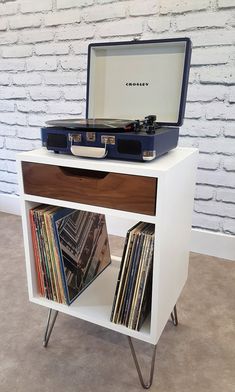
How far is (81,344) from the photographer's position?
0.99 m

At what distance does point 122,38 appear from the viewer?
1.44 m

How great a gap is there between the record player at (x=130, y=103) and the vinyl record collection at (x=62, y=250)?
0.18m

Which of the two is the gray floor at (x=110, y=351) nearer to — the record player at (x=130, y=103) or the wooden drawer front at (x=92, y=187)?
the wooden drawer front at (x=92, y=187)

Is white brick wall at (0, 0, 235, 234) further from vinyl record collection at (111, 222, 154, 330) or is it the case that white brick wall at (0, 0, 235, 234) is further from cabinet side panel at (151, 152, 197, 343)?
vinyl record collection at (111, 222, 154, 330)

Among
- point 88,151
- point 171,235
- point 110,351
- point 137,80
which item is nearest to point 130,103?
point 137,80

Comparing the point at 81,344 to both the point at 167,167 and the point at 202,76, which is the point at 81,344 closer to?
the point at 167,167

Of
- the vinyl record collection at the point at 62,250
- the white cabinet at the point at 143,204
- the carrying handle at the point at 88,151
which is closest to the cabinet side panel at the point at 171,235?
the white cabinet at the point at 143,204

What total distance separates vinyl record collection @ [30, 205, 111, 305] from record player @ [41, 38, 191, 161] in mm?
185

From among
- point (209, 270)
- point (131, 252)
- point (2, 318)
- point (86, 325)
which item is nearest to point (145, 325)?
point (131, 252)

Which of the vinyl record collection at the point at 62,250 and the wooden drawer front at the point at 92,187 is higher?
the wooden drawer front at the point at 92,187

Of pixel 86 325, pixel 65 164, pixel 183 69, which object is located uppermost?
pixel 183 69

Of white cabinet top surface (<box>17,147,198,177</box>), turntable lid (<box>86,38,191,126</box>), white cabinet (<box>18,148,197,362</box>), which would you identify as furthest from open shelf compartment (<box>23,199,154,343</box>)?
turntable lid (<box>86,38,191,126</box>)

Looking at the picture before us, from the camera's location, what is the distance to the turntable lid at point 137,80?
0.89 m

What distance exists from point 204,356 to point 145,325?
0.94 feet
